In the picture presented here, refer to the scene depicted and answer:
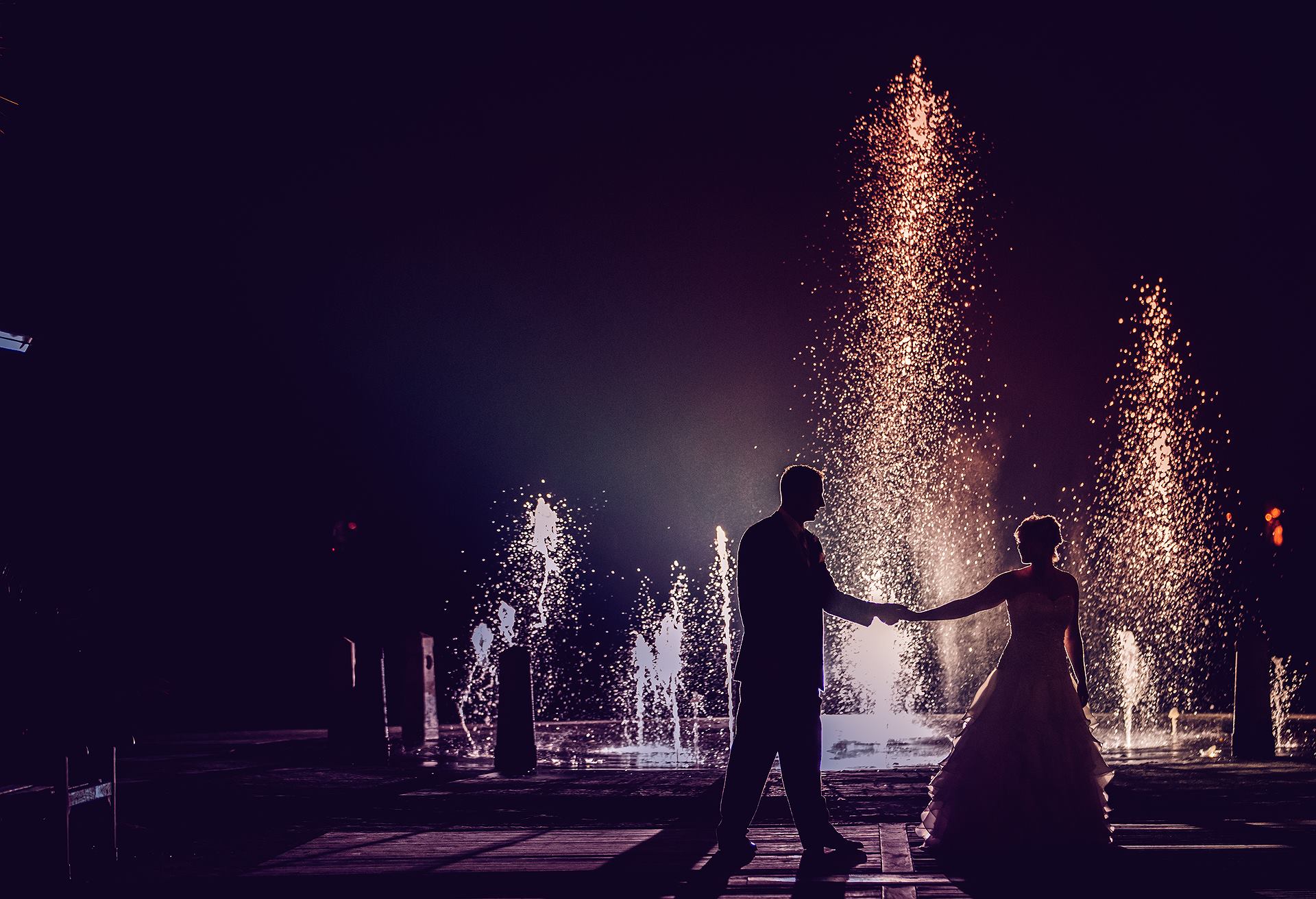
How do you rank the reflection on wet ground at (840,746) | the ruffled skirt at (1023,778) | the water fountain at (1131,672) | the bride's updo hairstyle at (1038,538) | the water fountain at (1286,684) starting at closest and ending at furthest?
the ruffled skirt at (1023,778) → the bride's updo hairstyle at (1038,538) → the reflection on wet ground at (840,746) → the water fountain at (1286,684) → the water fountain at (1131,672)

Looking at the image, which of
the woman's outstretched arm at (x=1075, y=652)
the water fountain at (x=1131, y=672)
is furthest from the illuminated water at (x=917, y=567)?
the woman's outstretched arm at (x=1075, y=652)

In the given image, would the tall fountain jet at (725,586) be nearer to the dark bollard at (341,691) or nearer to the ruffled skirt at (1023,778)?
the dark bollard at (341,691)

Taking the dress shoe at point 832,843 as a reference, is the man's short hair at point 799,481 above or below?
above

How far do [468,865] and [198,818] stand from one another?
3.46 meters

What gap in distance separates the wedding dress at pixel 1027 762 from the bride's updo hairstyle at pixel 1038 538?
0.77 feet

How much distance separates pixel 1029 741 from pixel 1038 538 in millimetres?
1156

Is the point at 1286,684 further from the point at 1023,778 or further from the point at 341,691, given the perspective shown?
the point at 1023,778

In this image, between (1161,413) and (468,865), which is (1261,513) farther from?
(468,865)

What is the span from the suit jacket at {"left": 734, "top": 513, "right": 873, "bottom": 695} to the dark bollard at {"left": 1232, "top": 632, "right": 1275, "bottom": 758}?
25.9 feet

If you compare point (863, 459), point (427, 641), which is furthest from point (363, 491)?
point (427, 641)

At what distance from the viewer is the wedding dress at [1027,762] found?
247 inches

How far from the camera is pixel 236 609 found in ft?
81.0

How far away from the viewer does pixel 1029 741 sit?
6504mm

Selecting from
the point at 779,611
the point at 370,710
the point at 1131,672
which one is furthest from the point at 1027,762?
the point at 1131,672
